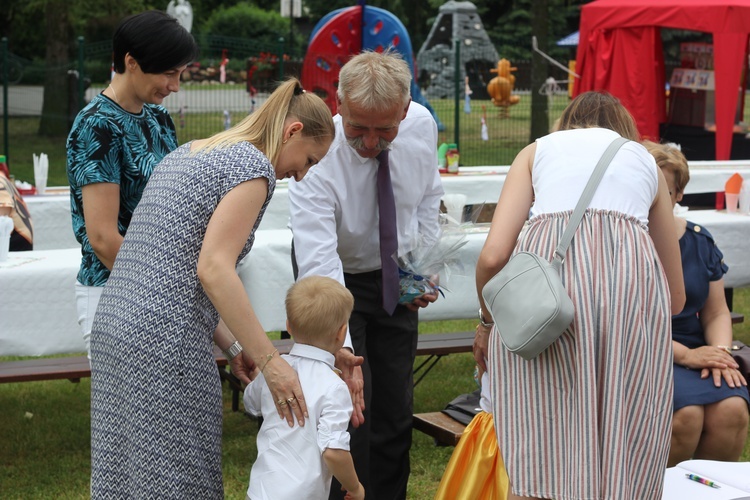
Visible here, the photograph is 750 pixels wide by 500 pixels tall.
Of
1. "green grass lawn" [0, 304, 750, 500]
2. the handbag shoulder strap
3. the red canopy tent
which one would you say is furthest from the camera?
the red canopy tent

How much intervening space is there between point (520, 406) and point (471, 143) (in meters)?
15.0

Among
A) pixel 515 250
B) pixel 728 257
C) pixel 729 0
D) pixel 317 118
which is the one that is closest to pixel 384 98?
pixel 317 118

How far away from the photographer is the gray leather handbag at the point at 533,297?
2.35m

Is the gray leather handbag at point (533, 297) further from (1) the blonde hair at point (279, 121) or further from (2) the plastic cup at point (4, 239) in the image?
(2) the plastic cup at point (4, 239)

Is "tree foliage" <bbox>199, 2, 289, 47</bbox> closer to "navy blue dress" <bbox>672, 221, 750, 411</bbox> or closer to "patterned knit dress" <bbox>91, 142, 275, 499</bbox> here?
"navy blue dress" <bbox>672, 221, 750, 411</bbox>

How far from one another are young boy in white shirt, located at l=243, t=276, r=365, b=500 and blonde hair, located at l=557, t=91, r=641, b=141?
0.85 m

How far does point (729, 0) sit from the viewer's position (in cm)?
1146

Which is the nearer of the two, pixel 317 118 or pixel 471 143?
pixel 317 118

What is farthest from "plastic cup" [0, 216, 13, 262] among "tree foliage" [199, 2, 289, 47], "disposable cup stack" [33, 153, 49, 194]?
"tree foliage" [199, 2, 289, 47]

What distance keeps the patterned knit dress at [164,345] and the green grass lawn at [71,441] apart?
197 cm

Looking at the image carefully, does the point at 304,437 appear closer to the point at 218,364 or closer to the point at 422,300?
the point at 422,300

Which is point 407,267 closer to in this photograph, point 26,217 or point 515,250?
point 515,250

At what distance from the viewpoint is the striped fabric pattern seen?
2.45 meters

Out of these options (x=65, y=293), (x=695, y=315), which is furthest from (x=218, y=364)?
(x=695, y=315)
